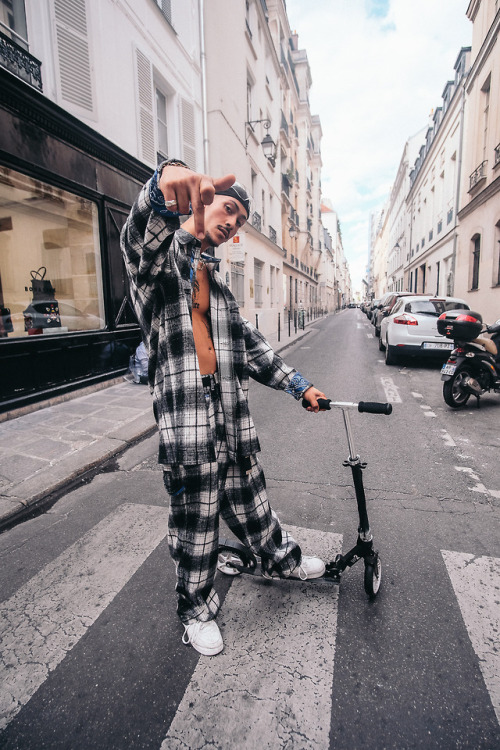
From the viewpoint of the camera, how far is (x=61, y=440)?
14.8 feet

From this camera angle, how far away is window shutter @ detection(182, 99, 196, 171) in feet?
34.6

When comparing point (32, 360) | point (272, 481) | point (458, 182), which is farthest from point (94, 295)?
point (458, 182)

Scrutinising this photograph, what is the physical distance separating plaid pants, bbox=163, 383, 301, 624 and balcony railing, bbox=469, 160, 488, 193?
16067 mm

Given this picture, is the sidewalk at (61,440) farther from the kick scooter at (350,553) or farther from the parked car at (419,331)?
the parked car at (419,331)

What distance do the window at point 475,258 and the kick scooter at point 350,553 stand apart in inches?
615

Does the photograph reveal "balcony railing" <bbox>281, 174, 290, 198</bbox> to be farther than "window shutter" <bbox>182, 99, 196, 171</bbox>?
Yes

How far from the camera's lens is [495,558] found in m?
2.35

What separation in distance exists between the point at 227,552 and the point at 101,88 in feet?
27.4

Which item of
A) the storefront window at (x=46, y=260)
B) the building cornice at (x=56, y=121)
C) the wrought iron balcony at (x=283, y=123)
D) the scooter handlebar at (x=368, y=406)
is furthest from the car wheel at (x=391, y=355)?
the wrought iron balcony at (x=283, y=123)

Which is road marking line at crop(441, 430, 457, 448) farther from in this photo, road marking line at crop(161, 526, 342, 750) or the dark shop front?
the dark shop front

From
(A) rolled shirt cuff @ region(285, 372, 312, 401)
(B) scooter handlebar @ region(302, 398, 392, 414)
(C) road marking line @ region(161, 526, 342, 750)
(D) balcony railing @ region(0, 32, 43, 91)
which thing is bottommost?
(C) road marking line @ region(161, 526, 342, 750)

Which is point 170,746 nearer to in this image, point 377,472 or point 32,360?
point 377,472

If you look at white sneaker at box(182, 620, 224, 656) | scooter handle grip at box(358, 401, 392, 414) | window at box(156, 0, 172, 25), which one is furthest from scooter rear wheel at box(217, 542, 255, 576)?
window at box(156, 0, 172, 25)

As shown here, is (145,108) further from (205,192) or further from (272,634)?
(272,634)
